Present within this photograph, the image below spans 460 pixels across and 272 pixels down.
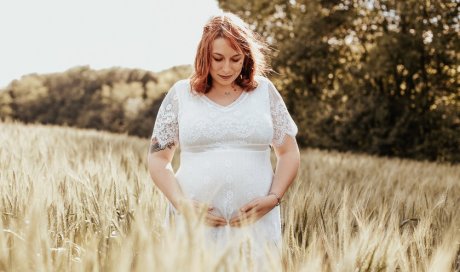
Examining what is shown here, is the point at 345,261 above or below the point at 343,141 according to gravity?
above

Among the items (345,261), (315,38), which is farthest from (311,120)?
(345,261)

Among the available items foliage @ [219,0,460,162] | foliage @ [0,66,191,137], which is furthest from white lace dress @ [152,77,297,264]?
foliage @ [0,66,191,137]

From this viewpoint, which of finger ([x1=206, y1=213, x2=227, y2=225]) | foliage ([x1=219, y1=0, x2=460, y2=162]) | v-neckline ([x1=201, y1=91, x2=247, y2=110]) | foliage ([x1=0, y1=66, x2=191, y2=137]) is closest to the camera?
finger ([x1=206, y1=213, x2=227, y2=225])

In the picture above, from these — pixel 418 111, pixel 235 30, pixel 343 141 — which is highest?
pixel 235 30

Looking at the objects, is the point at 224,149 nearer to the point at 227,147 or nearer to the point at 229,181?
the point at 227,147

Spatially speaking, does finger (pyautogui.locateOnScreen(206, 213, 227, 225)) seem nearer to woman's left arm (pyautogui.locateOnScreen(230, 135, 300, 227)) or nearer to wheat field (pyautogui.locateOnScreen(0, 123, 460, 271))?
woman's left arm (pyautogui.locateOnScreen(230, 135, 300, 227))

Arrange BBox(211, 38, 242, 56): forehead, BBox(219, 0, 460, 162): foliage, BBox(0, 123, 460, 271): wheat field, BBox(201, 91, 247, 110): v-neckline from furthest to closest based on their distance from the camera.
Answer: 1. BBox(219, 0, 460, 162): foliage
2. BBox(201, 91, 247, 110): v-neckline
3. BBox(211, 38, 242, 56): forehead
4. BBox(0, 123, 460, 271): wheat field

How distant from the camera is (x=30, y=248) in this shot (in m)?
0.98

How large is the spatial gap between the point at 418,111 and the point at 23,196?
1009 cm

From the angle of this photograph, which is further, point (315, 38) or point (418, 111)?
point (315, 38)

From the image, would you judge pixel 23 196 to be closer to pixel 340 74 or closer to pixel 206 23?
pixel 206 23

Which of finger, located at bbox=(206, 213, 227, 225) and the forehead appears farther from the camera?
the forehead

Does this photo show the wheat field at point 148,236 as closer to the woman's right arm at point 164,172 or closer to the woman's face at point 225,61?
the woman's right arm at point 164,172

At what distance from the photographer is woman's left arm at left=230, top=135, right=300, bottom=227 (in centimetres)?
188
